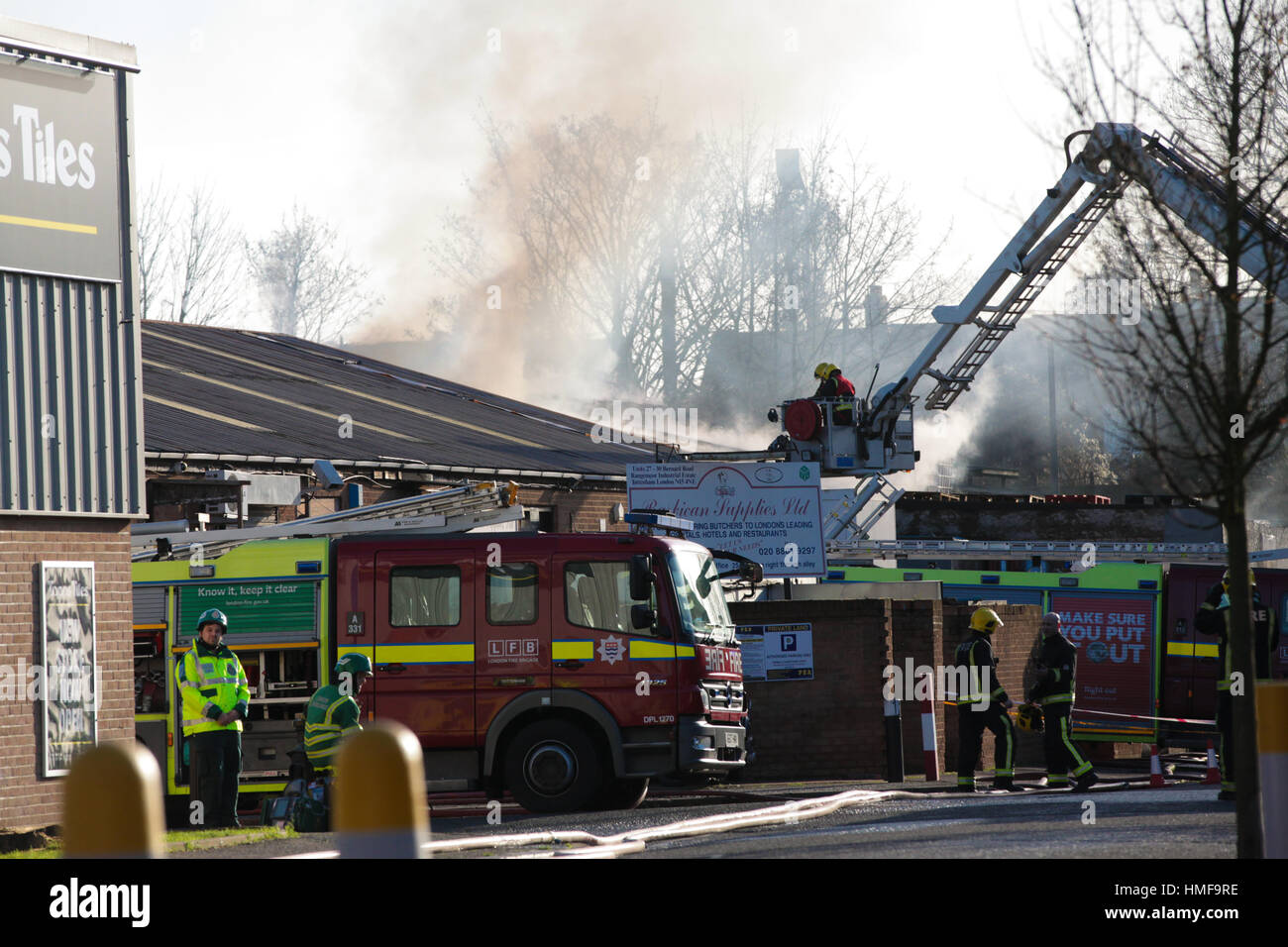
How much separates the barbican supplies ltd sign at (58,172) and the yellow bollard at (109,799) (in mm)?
9038

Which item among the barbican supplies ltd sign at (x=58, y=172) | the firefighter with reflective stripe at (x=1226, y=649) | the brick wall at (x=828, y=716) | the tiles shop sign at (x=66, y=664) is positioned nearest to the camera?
the tiles shop sign at (x=66, y=664)

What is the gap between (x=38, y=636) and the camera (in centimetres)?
1182

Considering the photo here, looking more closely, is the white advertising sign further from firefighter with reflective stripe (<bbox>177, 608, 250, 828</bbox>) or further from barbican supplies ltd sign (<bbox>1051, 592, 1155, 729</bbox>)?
firefighter with reflective stripe (<bbox>177, 608, 250, 828</bbox>)

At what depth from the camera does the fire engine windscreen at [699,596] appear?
1314cm

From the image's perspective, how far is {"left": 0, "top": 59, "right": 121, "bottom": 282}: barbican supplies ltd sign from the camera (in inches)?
471

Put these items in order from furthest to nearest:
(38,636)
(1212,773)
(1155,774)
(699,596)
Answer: (1212,773) < (1155,774) < (699,596) < (38,636)

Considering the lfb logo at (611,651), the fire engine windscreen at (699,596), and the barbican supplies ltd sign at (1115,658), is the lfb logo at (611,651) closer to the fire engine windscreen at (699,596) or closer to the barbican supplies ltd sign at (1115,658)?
the fire engine windscreen at (699,596)

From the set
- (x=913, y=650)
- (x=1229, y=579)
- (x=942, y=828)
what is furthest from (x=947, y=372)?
(x=1229, y=579)

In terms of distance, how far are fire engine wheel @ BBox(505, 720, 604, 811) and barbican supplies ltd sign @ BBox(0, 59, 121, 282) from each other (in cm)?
495

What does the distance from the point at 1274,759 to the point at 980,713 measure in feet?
25.7

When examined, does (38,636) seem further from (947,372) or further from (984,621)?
(947,372)
